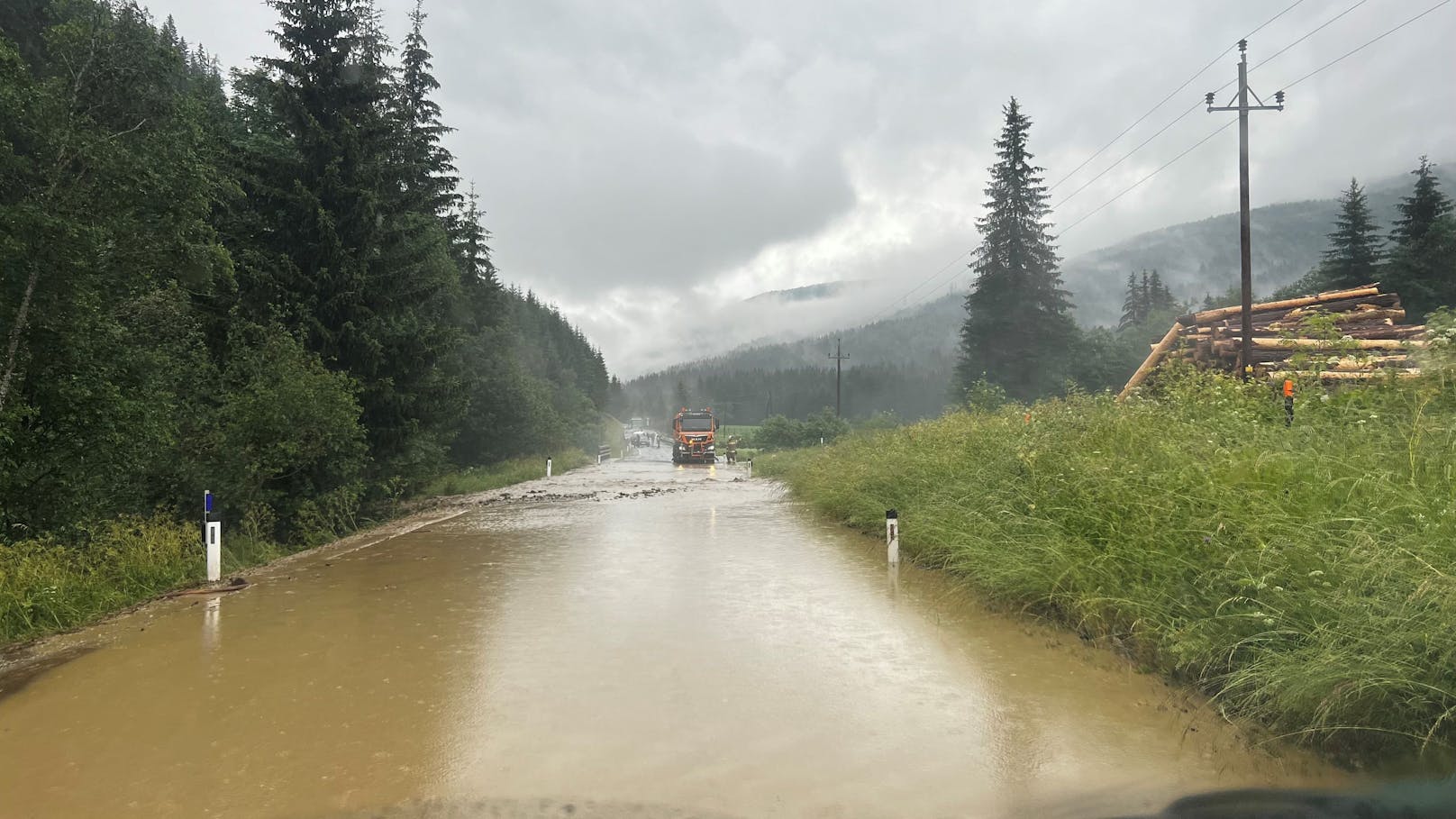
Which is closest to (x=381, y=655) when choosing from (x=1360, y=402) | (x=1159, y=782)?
(x=1159, y=782)

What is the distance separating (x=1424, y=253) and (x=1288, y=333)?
40316mm

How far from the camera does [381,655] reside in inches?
269

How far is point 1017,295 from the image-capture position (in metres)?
50.5

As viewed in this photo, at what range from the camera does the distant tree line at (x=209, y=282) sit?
33.2 feet

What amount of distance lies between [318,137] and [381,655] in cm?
1556

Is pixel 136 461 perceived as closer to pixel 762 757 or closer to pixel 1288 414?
pixel 762 757

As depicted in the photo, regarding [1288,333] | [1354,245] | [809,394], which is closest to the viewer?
[1288,333]

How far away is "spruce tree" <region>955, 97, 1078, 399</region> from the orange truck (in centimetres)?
1630

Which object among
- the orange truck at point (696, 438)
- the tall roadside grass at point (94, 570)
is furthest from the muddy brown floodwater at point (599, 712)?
the orange truck at point (696, 438)

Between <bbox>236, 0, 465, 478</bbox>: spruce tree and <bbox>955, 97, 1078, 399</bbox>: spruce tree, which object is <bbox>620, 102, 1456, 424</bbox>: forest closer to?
<bbox>955, 97, 1078, 399</bbox>: spruce tree

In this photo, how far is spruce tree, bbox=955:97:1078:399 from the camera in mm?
50125

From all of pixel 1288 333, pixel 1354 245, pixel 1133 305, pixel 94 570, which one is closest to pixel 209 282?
pixel 94 570

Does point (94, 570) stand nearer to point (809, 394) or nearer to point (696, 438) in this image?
point (696, 438)

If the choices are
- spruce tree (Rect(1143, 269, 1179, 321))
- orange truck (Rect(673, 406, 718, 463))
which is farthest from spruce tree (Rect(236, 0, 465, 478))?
spruce tree (Rect(1143, 269, 1179, 321))
